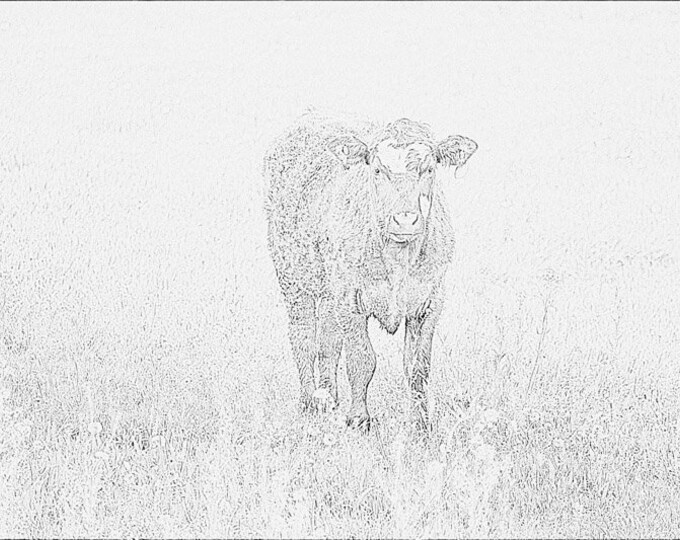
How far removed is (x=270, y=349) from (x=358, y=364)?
157cm

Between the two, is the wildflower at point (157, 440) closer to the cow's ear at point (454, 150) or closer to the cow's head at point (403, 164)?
the cow's head at point (403, 164)

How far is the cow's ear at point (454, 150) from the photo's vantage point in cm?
588

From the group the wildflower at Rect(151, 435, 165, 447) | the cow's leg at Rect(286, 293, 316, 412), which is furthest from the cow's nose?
the cow's leg at Rect(286, 293, 316, 412)

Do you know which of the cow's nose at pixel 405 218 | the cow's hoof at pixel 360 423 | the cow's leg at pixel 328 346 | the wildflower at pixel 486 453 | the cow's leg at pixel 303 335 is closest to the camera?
the wildflower at pixel 486 453

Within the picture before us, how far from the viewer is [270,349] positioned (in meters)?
7.68

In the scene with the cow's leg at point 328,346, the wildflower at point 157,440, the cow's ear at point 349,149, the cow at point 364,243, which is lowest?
the wildflower at point 157,440

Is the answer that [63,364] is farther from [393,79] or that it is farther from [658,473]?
[393,79]

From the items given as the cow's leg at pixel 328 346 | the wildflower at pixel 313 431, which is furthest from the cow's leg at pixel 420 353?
the cow's leg at pixel 328 346

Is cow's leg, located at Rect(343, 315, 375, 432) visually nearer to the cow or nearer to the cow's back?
the cow

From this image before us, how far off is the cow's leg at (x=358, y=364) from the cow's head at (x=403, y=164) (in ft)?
2.28

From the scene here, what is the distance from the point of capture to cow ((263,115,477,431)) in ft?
18.7

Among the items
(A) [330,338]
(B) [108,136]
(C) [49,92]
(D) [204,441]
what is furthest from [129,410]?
(C) [49,92]

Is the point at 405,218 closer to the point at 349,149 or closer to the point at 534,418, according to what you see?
the point at 349,149

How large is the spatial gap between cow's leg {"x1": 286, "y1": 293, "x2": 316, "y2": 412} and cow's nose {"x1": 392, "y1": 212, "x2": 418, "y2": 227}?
194 cm
